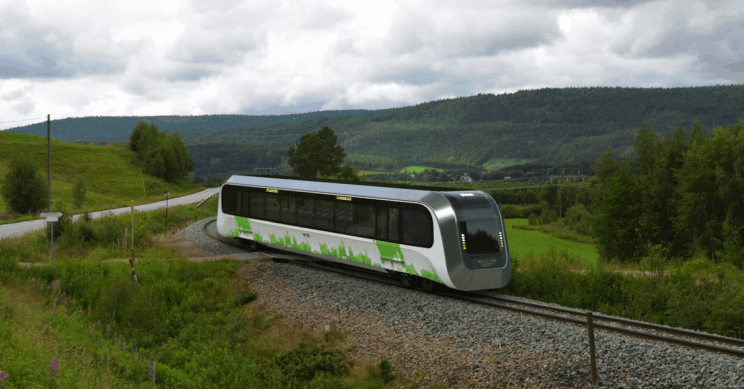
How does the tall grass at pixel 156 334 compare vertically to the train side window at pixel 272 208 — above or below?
below

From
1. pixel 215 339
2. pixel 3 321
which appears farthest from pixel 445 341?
pixel 3 321

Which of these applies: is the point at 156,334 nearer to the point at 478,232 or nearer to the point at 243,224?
the point at 478,232

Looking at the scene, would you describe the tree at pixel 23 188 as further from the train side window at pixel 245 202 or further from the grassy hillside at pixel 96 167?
the grassy hillside at pixel 96 167

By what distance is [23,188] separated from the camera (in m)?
47.6

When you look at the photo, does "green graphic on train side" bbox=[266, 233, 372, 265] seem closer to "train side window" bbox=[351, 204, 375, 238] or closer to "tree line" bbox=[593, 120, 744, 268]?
"train side window" bbox=[351, 204, 375, 238]

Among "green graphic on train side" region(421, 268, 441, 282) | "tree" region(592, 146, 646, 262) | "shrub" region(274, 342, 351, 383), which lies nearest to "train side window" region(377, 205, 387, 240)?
"green graphic on train side" region(421, 268, 441, 282)

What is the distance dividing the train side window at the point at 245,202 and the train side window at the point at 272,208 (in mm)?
1635

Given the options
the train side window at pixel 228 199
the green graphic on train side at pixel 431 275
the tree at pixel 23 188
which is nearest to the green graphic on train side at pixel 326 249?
the green graphic on train side at pixel 431 275

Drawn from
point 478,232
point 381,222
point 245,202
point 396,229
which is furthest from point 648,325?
point 245,202

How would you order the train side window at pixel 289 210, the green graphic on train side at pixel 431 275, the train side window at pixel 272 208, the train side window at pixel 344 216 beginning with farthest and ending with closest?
the train side window at pixel 272 208 < the train side window at pixel 289 210 < the train side window at pixel 344 216 < the green graphic on train side at pixel 431 275

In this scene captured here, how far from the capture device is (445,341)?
1328cm

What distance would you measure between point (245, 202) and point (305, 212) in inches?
206

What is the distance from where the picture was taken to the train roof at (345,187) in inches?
722

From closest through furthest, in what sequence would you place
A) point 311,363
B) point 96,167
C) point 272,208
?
point 311,363, point 272,208, point 96,167
